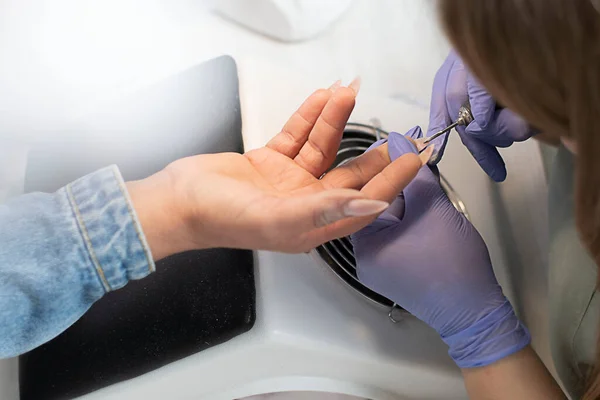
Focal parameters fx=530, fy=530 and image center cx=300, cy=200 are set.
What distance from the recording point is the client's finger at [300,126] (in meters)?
0.68

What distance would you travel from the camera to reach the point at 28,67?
96 centimetres

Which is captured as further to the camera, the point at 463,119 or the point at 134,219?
the point at 463,119

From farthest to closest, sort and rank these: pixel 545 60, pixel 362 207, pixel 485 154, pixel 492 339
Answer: pixel 485 154, pixel 492 339, pixel 362 207, pixel 545 60

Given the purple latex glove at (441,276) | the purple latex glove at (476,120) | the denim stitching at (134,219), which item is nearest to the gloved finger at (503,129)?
the purple latex glove at (476,120)

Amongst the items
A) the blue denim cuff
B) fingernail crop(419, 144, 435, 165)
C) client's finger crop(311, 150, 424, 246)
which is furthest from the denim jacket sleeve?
fingernail crop(419, 144, 435, 165)

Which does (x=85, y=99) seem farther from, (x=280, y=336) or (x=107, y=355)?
(x=280, y=336)

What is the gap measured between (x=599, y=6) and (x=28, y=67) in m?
0.93

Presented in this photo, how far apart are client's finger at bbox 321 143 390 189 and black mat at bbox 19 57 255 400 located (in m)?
0.14

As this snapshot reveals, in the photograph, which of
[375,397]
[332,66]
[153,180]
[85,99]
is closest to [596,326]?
[375,397]

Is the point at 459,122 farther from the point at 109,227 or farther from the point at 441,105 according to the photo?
the point at 109,227

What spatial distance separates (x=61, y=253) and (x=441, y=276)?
43 centimetres

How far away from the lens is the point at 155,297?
0.67 metres

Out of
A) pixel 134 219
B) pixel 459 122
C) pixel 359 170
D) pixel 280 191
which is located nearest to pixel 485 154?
pixel 459 122

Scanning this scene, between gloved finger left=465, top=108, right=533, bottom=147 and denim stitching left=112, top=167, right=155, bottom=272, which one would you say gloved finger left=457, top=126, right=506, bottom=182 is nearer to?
gloved finger left=465, top=108, right=533, bottom=147
